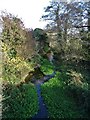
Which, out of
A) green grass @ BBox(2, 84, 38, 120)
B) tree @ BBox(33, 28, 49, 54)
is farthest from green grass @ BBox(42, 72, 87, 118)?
tree @ BBox(33, 28, 49, 54)

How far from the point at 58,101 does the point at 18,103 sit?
0.66 metres

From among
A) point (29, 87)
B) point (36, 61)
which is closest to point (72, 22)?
point (36, 61)

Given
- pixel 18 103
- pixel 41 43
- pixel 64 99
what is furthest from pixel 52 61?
pixel 18 103

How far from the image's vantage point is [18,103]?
370 cm

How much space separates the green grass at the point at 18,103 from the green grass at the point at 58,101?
23 centimetres

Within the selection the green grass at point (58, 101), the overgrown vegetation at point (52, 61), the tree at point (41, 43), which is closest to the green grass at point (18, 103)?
the overgrown vegetation at point (52, 61)

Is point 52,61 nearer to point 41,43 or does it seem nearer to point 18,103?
point 41,43

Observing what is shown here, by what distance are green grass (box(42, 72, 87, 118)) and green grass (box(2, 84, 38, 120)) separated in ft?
0.75

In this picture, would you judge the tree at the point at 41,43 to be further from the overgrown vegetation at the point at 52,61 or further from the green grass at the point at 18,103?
the green grass at the point at 18,103

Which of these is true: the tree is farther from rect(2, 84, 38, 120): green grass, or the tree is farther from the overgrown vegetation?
rect(2, 84, 38, 120): green grass

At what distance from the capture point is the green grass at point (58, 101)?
3.56 meters

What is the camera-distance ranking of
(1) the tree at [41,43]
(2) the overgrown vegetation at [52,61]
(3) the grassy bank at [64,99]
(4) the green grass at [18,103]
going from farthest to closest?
(1) the tree at [41,43]
(2) the overgrown vegetation at [52,61]
(3) the grassy bank at [64,99]
(4) the green grass at [18,103]

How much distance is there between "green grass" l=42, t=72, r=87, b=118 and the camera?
356 centimetres

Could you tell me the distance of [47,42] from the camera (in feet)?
20.6
